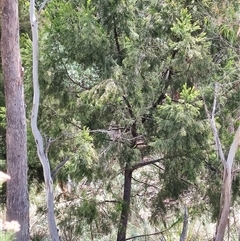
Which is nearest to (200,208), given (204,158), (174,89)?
(204,158)

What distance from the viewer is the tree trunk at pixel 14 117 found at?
15.9 feet

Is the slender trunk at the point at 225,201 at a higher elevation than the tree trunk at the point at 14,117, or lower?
lower

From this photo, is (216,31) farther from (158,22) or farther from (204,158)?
(204,158)

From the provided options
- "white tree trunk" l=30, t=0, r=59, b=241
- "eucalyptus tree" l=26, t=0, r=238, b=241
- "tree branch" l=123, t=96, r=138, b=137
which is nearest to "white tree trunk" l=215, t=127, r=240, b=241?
"eucalyptus tree" l=26, t=0, r=238, b=241

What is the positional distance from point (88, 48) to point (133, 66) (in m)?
0.64

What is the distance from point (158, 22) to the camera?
472 cm

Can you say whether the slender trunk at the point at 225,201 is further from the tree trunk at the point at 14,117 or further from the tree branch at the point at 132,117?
the tree trunk at the point at 14,117

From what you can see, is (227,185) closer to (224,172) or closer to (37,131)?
(224,172)

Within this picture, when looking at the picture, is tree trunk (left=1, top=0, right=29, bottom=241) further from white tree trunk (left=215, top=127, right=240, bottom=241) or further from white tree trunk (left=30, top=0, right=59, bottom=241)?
white tree trunk (left=215, top=127, right=240, bottom=241)

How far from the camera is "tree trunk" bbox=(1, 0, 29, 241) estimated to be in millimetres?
4859

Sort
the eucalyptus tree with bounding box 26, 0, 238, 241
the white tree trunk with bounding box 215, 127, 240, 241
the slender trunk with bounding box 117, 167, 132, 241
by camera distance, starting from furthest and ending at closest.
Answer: the slender trunk with bounding box 117, 167, 132, 241 → the white tree trunk with bounding box 215, 127, 240, 241 → the eucalyptus tree with bounding box 26, 0, 238, 241

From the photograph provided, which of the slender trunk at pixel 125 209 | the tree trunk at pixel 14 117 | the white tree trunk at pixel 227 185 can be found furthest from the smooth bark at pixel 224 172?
the tree trunk at pixel 14 117

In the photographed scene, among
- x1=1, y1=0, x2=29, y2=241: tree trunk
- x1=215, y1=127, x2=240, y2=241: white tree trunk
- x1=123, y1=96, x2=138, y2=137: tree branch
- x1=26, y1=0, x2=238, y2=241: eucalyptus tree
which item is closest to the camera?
x1=26, y1=0, x2=238, y2=241: eucalyptus tree

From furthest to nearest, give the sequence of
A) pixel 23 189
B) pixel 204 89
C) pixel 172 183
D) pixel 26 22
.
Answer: pixel 26 22, pixel 172 183, pixel 23 189, pixel 204 89
